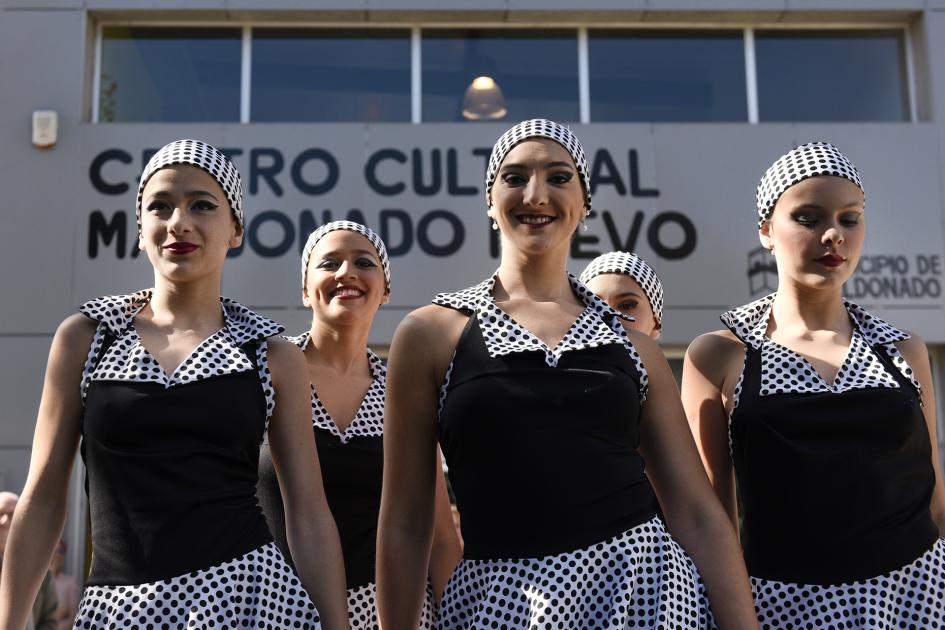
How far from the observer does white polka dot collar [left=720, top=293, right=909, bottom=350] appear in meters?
2.98

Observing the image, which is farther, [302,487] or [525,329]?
[302,487]

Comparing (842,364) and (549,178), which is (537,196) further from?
(842,364)

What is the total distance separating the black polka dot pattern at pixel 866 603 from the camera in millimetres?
2613

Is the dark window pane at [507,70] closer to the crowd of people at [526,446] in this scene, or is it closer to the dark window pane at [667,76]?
the dark window pane at [667,76]

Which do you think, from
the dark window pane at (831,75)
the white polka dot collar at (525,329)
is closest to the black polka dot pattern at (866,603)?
the white polka dot collar at (525,329)

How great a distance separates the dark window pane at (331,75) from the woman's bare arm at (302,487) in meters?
7.47

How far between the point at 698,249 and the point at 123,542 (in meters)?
7.85

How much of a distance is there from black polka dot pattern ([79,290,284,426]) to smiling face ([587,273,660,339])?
1929mm

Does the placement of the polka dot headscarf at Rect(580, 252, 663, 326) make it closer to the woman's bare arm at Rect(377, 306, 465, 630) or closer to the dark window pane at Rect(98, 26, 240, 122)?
the woman's bare arm at Rect(377, 306, 465, 630)

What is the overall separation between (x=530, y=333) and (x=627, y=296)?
191 centimetres

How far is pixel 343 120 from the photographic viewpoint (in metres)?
9.86

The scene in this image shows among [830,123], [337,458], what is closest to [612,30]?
[830,123]

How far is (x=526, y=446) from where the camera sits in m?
2.38

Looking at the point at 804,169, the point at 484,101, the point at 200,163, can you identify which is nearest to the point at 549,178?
the point at 804,169
